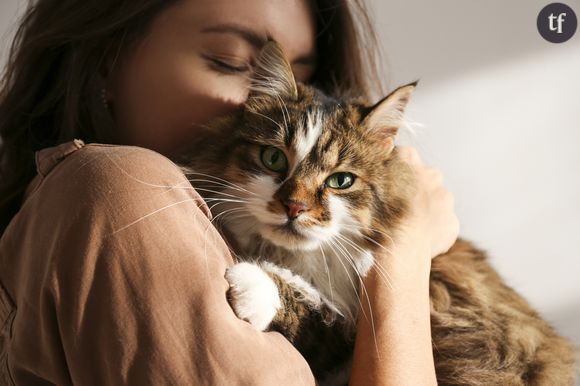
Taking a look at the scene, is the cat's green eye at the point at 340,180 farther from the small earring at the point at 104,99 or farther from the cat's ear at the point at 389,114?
the small earring at the point at 104,99

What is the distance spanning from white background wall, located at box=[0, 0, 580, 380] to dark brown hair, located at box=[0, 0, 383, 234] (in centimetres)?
99

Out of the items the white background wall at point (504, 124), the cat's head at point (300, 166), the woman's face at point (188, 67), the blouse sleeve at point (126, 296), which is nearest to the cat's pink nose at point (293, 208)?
the cat's head at point (300, 166)

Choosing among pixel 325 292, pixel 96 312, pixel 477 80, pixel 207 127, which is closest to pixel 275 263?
→ pixel 325 292

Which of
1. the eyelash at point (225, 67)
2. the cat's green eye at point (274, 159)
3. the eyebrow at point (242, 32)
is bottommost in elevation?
the cat's green eye at point (274, 159)

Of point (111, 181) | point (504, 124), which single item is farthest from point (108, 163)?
point (504, 124)

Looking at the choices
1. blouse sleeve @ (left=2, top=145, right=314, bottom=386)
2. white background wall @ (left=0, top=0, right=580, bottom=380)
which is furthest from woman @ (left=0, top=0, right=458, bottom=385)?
white background wall @ (left=0, top=0, right=580, bottom=380)

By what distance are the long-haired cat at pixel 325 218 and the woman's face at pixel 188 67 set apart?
0.07 metres

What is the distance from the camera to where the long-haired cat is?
1.19m

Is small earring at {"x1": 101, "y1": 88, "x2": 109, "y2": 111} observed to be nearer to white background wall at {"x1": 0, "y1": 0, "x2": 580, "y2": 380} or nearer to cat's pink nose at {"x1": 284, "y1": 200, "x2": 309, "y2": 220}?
cat's pink nose at {"x1": 284, "y1": 200, "x2": 309, "y2": 220}

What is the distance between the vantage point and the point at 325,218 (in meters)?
1.19

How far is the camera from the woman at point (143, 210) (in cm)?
85

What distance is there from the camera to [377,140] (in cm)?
136

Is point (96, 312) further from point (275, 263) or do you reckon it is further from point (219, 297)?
point (275, 263)

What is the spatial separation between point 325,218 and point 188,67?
0.52 metres
